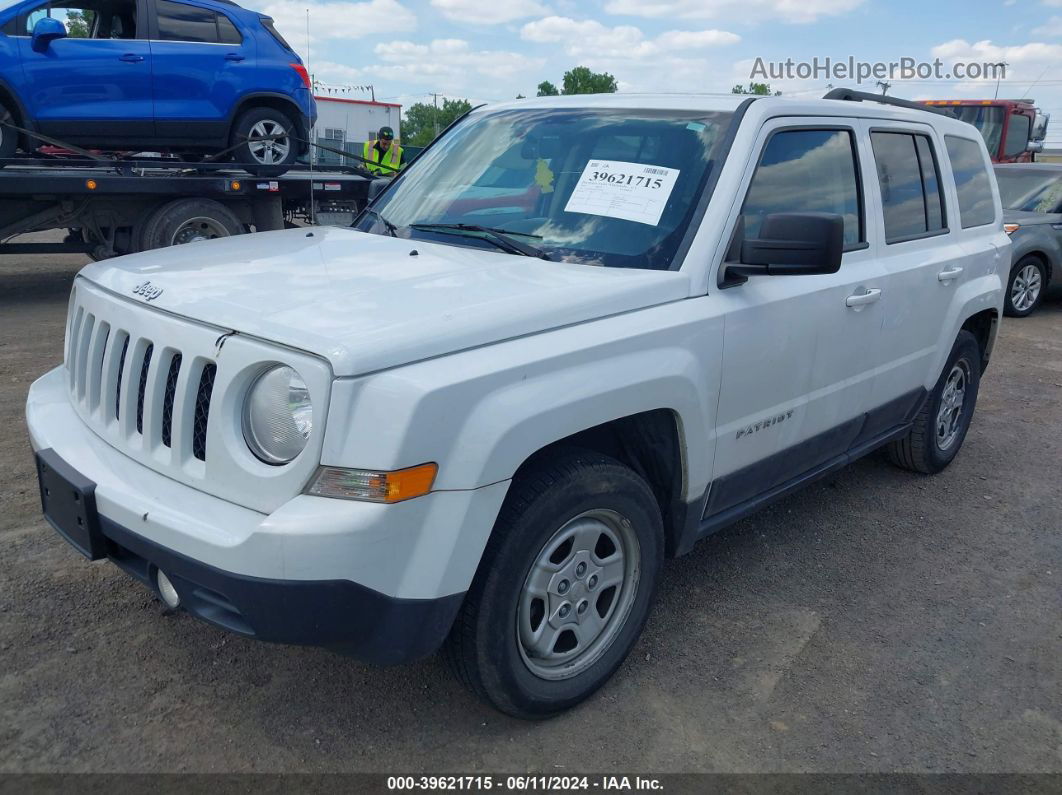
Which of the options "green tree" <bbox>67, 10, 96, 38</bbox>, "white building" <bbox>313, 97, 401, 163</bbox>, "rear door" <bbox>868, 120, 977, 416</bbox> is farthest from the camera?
"white building" <bbox>313, 97, 401, 163</bbox>

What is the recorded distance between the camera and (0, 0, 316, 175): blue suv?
843 centimetres

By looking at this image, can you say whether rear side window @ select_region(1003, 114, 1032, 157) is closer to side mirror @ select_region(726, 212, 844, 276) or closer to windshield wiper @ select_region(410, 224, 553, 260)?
side mirror @ select_region(726, 212, 844, 276)

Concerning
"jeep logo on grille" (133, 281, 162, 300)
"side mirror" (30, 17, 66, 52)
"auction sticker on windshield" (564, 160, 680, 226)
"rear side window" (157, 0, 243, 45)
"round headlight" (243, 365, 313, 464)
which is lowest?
"round headlight" (243, 365, 313, 464)

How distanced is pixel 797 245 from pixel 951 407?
2.74m

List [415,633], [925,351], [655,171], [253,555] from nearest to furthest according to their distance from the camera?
1. [253,555]
2. [415,633]
3. [655,171]
4. [925,351]

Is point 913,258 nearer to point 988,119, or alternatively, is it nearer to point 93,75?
point 93,75

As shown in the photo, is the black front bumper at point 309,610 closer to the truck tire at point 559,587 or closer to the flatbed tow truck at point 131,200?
the truck tire at point 559,587

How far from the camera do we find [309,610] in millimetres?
2213

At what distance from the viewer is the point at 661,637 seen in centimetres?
336

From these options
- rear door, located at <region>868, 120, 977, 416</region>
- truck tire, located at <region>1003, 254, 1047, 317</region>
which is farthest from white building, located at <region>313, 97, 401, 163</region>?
rear door, located at <region>868, 120, 977, 416</region>

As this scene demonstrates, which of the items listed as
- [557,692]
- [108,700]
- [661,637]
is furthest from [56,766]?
[661,637]

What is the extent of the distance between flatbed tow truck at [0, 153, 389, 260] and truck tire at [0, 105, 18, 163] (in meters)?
0.17

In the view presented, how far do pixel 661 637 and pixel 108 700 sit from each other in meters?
1.86

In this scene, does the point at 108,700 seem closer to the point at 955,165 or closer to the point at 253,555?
the point at 253,555
